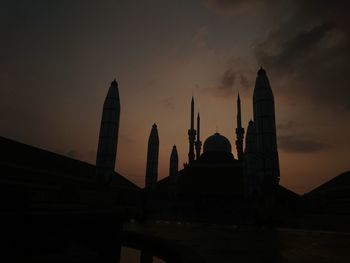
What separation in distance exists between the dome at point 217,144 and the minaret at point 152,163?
27923 mm

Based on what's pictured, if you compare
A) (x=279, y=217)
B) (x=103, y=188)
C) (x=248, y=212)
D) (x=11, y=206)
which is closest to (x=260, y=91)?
(x=279, y=217)

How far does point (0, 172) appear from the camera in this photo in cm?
1634

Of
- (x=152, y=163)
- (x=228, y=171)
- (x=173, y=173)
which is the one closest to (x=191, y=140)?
→ (x=228, y=171)

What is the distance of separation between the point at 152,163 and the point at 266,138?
14.4 m

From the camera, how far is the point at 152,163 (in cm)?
2664

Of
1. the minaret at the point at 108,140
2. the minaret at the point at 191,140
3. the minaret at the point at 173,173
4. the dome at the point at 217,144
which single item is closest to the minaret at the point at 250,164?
the minaret at the point at 173,173

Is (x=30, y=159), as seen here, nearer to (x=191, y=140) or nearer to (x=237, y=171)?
(x=237, y=171)

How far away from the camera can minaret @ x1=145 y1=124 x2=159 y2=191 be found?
85.6 feet

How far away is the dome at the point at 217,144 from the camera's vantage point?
53.8 metres

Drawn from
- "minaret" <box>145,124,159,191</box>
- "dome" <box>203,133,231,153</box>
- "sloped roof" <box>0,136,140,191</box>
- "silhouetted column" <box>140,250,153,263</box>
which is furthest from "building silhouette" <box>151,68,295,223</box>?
"sloped roof" <box>0,136,140,191</box>

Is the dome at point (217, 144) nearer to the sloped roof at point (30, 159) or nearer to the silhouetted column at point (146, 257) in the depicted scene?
the sloped roof at point (30, 159)

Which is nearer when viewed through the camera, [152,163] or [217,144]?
[152,163]

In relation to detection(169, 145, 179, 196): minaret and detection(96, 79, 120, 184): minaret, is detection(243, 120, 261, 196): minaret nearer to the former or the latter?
detection(169, 145, 179, 196): minaret

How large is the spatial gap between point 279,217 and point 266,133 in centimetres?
545
